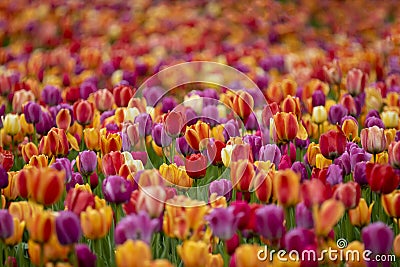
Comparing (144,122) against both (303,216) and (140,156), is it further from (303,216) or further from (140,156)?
(303,216)

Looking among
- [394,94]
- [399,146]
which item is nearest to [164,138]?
[399,146]

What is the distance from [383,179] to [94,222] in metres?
0.99

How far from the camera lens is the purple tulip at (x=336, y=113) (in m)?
3.49

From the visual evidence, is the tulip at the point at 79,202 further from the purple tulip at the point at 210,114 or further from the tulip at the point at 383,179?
the purple tulip at the point at 210,114

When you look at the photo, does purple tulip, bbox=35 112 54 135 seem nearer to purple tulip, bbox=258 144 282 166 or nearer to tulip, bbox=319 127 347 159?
purple tulip, bbox=258 144 282 166

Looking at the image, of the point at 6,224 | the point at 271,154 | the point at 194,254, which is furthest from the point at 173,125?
the point at 194,254

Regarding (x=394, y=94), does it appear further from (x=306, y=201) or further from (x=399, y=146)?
(x=306, y=201)

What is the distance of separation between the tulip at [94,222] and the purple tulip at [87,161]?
0.69 m

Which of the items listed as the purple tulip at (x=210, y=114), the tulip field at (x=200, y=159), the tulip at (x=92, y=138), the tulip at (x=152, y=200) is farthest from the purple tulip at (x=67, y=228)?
the purple tulip at (x=210, y=114)

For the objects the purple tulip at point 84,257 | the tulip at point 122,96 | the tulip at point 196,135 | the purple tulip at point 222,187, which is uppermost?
the tulip at point 122,96

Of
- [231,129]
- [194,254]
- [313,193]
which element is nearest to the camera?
[194,254]

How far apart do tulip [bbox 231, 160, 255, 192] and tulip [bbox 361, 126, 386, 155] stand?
0.66m

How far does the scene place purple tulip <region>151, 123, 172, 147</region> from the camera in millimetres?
3098

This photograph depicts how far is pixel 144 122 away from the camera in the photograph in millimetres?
3312
